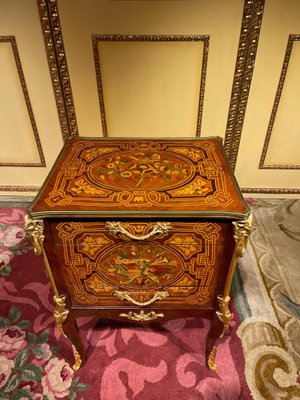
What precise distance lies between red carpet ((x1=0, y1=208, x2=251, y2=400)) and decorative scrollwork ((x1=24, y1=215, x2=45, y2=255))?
0.69 metres

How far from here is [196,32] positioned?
1.53m

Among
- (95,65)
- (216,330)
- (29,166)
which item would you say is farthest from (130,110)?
(216,330)

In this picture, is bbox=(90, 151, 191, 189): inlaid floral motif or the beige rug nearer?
bbox=(90, 151, 191, 189): inlaid floral motif

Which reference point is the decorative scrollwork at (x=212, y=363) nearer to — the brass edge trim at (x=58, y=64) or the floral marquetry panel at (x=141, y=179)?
the floral marquetry panel at (x=141, y=179)

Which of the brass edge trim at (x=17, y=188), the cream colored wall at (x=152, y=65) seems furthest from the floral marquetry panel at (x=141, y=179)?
the brass edge trim at (x=17, y=188)

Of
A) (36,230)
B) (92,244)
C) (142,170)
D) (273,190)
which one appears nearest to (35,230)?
(36,230)

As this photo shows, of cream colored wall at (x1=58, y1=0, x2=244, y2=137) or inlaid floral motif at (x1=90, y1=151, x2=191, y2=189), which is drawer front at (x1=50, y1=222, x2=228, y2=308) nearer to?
inlaid floral motif at (x1=90, y1=151, x2=191, y2=189)

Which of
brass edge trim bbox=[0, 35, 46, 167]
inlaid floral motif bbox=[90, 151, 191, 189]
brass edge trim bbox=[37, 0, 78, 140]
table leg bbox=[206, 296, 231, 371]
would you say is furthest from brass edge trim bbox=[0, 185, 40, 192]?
table leg bbox=[206, 296, 231, 371]

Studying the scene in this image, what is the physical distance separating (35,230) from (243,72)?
4.69 feet

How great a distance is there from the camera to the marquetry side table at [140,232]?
2.80 ft

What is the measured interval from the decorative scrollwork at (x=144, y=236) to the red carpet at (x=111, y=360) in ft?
2.33

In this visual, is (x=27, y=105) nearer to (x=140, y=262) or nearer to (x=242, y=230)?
(x=140, y=262)

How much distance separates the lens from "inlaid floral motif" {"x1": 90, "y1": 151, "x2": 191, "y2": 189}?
99 centimetres

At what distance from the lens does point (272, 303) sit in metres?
1.48
